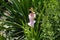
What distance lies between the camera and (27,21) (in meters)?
3.63

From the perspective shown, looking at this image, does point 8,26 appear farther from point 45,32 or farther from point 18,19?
point 45,32

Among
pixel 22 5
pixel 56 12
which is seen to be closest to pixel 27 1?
pixel 22 5

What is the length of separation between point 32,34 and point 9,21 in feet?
2.58

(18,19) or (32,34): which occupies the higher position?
(18,19)

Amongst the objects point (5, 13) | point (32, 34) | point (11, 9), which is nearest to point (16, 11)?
point (11, 9)

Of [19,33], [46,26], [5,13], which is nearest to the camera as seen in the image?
[46,26]

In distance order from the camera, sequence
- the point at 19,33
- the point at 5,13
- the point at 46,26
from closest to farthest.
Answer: the point at 46,26 < the point at 19,33 < the point at 5,13

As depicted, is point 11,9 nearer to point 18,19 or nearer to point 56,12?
point 18,19

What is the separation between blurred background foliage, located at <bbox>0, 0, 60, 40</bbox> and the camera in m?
2.93

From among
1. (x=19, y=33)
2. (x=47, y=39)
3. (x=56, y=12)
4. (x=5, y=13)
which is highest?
(x=5, y=13)

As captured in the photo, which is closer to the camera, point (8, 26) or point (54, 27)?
point (54, 27)

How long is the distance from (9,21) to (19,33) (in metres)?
0.25

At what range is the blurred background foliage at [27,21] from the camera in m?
2.93

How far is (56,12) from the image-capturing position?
2.90m
